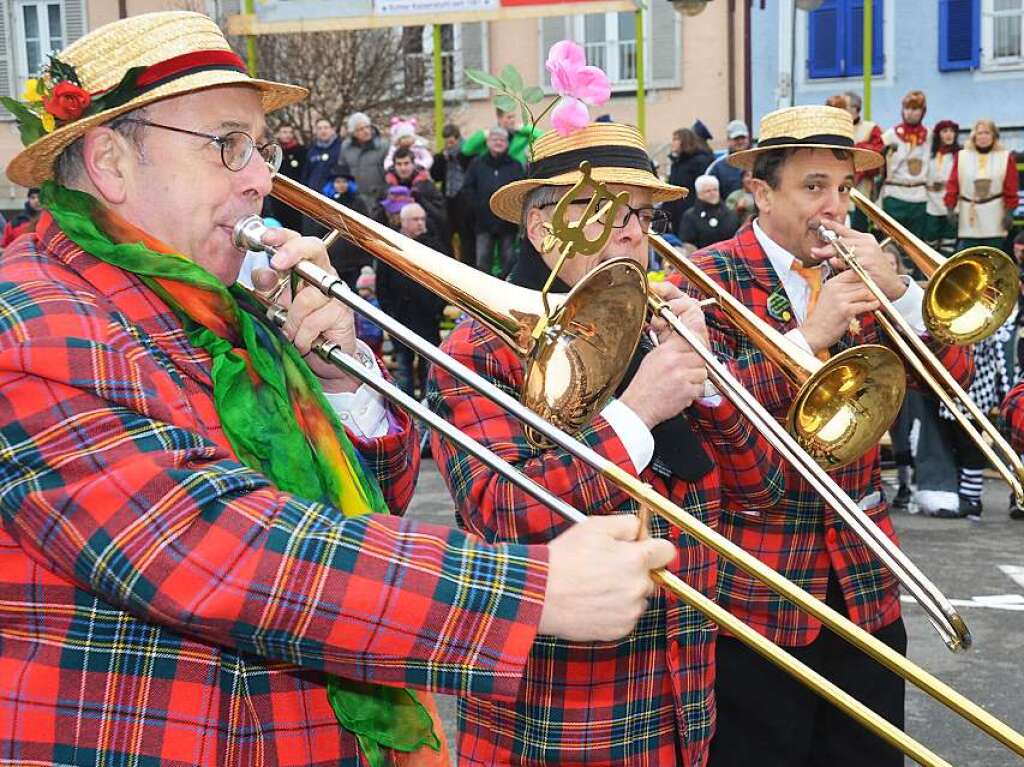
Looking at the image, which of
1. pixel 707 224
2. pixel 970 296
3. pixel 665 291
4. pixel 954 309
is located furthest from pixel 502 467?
pixel 707 224

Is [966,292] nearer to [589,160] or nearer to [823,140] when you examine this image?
[823,140]

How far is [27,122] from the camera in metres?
2.23

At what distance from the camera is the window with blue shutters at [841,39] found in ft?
71.5

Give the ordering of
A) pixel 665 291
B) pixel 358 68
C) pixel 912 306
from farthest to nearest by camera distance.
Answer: pixel 358 68 < pixel 912 306 < pixel 665 291

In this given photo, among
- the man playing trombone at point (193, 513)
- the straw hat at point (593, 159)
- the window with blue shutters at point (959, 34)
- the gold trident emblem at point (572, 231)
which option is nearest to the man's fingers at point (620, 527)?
the man playing trombone at point (193, 513)

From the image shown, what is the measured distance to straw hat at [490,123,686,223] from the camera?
3180mm

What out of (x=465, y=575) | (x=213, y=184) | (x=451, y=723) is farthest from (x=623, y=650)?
(x=451, y=723)

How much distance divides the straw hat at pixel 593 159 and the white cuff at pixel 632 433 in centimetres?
65

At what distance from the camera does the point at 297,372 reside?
7.54 ft

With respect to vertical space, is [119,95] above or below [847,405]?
above

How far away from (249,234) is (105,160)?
274 millimetres

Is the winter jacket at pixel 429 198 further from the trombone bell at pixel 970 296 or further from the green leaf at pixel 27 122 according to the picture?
the green leaf at pixel 27 122

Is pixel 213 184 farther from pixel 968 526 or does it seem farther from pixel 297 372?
pixel 968 526

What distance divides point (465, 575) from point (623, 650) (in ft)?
3.83
